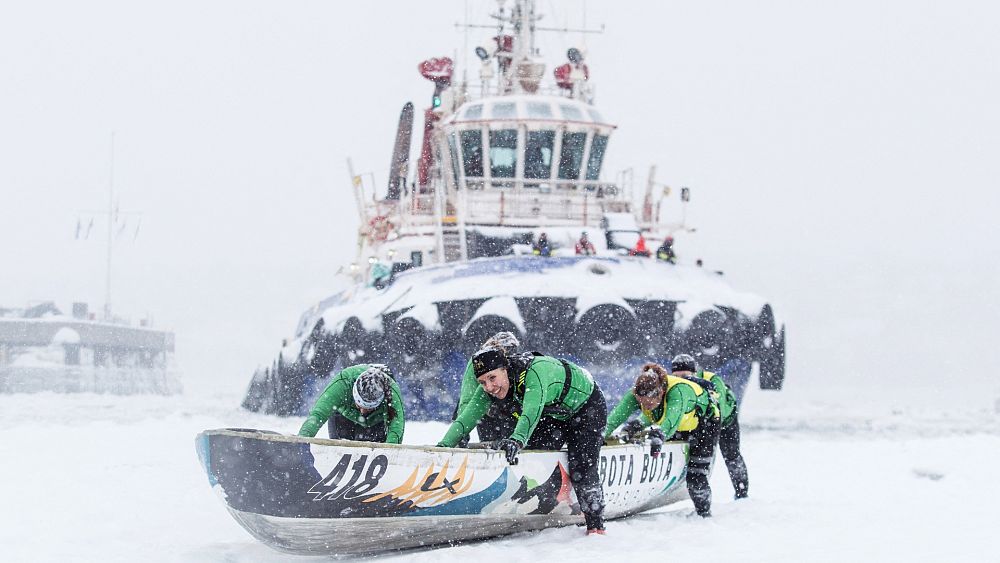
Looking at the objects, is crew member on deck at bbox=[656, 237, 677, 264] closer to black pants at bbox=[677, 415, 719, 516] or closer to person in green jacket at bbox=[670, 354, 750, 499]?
person in green jacket at bbox=[670, 354, 750, 499]

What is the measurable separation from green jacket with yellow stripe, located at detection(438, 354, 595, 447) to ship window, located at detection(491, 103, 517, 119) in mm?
16151

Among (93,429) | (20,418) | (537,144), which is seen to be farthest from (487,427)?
(20,418)

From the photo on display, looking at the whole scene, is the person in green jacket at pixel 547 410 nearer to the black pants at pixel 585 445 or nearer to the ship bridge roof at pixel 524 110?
the black pants at pixel 585 445

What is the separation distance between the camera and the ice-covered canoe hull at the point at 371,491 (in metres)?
5.73

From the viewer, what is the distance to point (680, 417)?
7.87 m

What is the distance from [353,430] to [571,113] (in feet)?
53.5

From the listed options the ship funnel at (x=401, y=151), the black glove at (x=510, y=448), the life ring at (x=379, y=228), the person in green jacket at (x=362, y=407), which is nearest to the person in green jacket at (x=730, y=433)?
the person in green jacket at (x=362, y=407)

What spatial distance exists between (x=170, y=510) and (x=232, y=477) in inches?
113

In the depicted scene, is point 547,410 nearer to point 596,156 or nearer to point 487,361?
point 487,361

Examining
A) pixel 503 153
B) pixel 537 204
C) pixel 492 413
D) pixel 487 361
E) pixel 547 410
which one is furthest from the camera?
pixel 503 153

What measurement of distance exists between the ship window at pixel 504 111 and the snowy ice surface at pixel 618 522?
31.4 feet

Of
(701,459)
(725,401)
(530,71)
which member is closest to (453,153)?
(530,71)

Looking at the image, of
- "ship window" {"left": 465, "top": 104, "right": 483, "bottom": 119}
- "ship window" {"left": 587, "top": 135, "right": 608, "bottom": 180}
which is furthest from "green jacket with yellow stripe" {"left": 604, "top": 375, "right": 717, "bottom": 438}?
"ship window" {"left": 587, "top": 135, "right": 608, "bottom": 180}

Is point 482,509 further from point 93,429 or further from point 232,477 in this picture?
point 93,429
